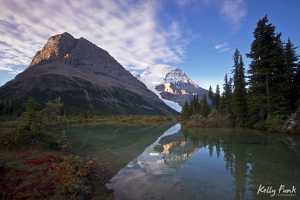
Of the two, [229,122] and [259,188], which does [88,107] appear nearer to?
[229,122]

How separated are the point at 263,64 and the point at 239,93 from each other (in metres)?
9.07

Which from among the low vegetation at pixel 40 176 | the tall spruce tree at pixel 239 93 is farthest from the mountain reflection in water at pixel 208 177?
the tall spruce tree at pixel 239 93

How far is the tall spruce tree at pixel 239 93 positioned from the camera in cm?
3581

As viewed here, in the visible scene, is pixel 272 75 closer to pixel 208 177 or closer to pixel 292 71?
pixel 292 71

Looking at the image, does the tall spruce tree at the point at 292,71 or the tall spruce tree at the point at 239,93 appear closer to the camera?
the tall spruce tree at the point at 292,71

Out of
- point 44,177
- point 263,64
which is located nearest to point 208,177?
point 44,177

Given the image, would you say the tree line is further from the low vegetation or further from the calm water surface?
the low vegetation

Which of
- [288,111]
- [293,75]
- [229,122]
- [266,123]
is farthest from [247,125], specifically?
[293,75]

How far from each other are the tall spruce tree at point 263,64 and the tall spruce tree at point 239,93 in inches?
194

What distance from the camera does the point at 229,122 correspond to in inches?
1533

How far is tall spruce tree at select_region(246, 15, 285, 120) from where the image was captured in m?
27.1

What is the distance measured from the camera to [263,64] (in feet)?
94.2

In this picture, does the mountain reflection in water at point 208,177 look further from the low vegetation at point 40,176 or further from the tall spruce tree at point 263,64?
the tall spruce tree at point 263,64

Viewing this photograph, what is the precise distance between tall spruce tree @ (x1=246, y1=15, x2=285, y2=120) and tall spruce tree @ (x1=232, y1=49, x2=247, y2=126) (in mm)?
4932
